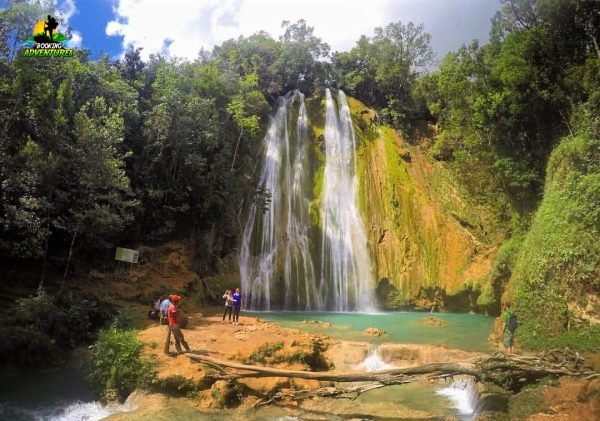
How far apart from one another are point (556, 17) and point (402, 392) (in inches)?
774

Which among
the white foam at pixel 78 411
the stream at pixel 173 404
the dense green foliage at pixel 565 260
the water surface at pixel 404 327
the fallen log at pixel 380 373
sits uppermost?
the dense green foliage at pixel 565 260

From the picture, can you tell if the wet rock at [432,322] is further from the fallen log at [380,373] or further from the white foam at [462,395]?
the fallen log at [380,373]

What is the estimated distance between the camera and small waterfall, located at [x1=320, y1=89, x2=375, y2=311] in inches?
A: 1068

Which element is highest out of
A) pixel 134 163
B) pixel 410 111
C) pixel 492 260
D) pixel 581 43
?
pixel 410 111

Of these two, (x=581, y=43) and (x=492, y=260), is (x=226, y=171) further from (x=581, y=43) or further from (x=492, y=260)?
(x=581, y=43)

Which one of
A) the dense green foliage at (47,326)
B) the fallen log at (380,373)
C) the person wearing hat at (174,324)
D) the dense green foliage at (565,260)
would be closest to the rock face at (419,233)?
the dense green foliage at (565,260)

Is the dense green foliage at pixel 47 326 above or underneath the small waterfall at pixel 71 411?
above

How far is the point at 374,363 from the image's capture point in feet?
45.8

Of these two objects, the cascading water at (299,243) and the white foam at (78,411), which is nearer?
the white foam at (78,411)

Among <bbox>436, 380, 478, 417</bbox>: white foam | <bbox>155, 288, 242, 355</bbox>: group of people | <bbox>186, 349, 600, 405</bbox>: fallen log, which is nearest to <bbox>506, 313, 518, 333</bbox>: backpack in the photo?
<bbox>186, 349, 600, 405</bbox>: fallen log

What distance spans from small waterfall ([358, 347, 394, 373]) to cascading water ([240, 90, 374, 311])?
39.9 feet

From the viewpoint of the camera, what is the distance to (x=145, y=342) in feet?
40.4

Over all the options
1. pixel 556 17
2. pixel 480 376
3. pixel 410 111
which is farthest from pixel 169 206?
pixel 410 111

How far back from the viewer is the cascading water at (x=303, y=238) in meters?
26.6
